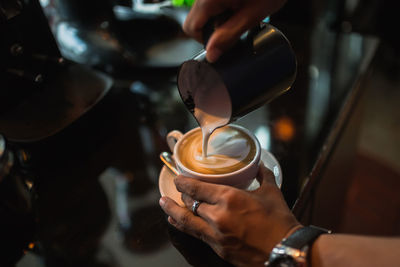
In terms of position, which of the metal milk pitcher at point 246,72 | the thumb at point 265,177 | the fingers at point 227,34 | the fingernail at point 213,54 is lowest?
the thumb at point 265,177

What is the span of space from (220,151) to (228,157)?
0.09ft

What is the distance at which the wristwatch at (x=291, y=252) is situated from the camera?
23.2 inches

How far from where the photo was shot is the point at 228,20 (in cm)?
60

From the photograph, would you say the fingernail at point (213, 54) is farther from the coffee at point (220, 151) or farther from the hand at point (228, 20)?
the coffee at point (220, 151)

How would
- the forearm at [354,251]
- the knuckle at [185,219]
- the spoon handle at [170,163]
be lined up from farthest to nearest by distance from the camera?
1. the spoon handle at [170,163]
2. the knuckle at [185,219]
3. the forearm at [354,251]

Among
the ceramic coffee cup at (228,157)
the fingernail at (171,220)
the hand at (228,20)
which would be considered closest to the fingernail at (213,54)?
the hand at (228,20)

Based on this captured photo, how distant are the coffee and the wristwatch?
0.17 metres

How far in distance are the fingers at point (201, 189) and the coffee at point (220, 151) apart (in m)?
0.04

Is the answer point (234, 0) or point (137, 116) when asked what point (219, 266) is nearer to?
point (234, 0)

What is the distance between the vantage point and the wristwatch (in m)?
0.59

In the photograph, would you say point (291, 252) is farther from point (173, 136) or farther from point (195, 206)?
point (173, 136)

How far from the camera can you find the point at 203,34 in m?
0.64

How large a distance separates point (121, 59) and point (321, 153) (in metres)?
0.75

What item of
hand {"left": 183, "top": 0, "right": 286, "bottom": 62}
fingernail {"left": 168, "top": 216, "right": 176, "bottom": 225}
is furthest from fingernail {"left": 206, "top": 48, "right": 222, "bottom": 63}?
fingernail {"left": 168, "top": 216, "right": 176, "bottom": 225}
